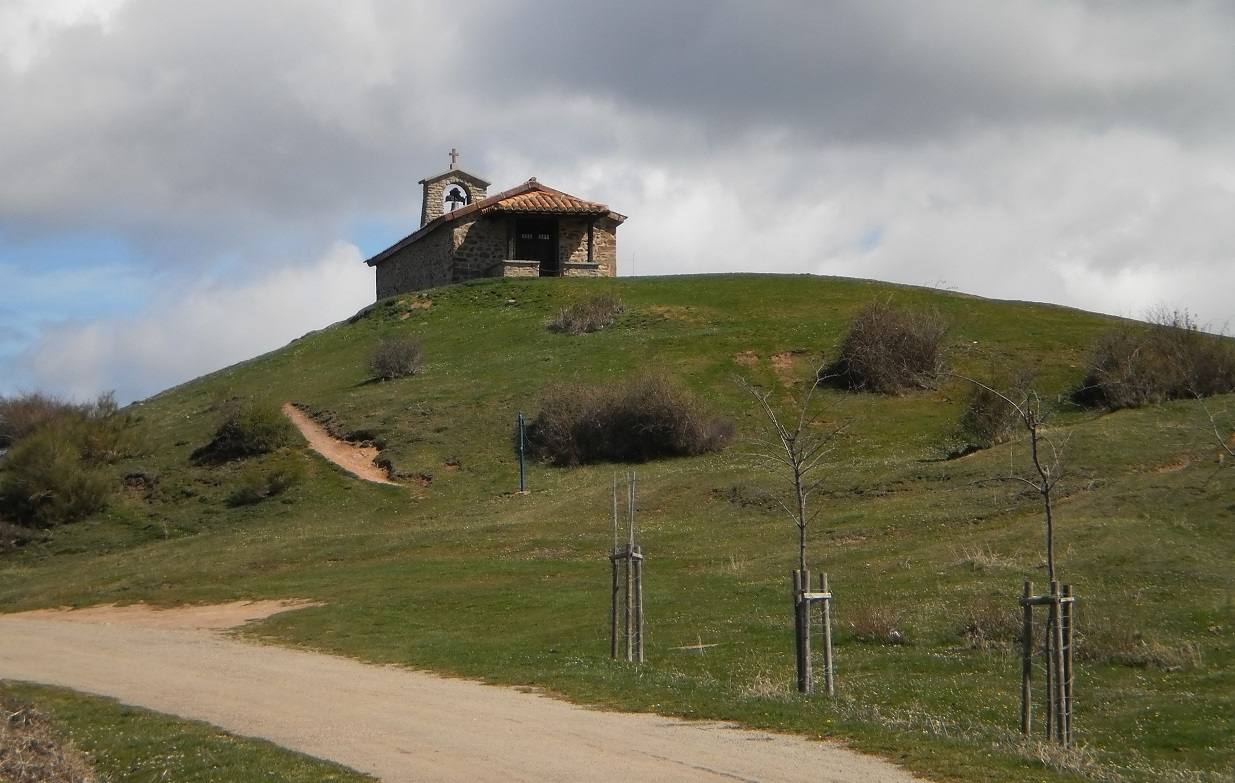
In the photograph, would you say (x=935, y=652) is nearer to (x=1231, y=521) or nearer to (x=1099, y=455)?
(x=1231, y=521)

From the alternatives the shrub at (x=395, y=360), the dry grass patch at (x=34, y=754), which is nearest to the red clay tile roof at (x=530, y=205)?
the shrub at (x=395, y=360)

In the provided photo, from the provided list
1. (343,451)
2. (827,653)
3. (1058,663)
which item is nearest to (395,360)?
(343,451)

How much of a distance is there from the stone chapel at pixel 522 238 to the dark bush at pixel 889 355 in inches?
834

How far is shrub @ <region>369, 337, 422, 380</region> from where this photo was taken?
5462cm

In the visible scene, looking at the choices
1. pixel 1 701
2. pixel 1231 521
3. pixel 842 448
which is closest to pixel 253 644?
pixel 1 701

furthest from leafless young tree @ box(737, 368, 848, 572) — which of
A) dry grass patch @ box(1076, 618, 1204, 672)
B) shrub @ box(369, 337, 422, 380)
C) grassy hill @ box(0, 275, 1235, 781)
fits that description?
shrub @ box(369, 337, 422, 380)

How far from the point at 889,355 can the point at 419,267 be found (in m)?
32.2

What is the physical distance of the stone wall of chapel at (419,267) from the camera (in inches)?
2717

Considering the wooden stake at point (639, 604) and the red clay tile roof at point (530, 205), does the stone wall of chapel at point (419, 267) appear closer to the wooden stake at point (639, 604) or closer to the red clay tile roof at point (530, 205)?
the red clay tile roof at point (530, 205)

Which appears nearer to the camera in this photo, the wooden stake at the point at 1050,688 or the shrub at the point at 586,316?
the wooden stake at the point at 1050,688

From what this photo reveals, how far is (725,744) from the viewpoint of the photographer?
42.0 ft

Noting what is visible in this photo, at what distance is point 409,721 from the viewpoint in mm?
14516

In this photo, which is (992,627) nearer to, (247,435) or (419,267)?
(247,435)

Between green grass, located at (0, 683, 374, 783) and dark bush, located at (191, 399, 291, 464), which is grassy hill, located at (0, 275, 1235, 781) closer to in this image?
dark bush, located at (191, 399, 291, 464)
